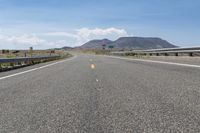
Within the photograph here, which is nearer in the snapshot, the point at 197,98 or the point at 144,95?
the point at 197,98

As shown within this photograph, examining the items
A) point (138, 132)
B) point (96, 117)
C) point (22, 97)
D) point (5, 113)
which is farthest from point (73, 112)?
point (22, 97)

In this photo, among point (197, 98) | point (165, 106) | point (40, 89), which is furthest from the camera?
point (40, 89)

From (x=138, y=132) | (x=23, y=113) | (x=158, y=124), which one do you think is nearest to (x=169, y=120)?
(x=158, y=124)

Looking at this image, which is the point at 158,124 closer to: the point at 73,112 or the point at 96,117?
the point at 96,117

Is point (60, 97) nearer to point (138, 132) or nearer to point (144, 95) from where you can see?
point (144, 95)

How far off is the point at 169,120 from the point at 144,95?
228cm

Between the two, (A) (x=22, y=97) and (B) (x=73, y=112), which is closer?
(B) (x=73, y=112)

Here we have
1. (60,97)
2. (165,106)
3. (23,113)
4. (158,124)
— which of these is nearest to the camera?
(158,124)

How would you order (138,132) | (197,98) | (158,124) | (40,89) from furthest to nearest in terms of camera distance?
(40,89) < (197,98) < (158,124) < (138,132)

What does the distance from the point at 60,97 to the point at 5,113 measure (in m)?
1.75

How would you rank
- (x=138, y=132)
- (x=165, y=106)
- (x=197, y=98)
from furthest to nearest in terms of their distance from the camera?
(x=197, y=98)
(x=165, y=106)
(x=138, y=132)

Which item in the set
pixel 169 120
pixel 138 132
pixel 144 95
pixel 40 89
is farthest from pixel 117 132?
pixel 40 89

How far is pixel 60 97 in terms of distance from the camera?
6789 mm

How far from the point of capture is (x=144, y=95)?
6812 millimetres
